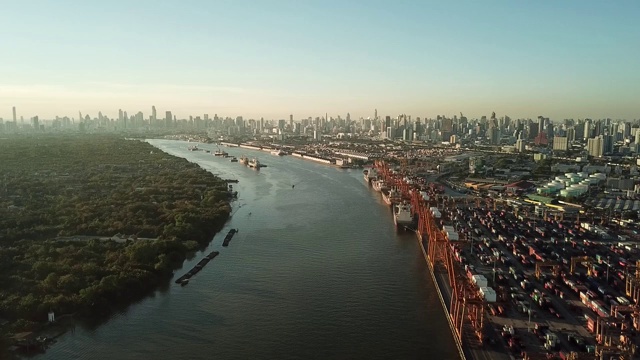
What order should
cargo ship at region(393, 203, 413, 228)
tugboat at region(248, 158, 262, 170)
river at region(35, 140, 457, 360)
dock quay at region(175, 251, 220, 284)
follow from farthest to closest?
1. tugboat at region(248, 158, 262, 170)
2. cargo ship at region(393, 203, 413, 228)
3. dock quay at region(175, 251, 220, 284)
4. river at region(35, 140, 457, 360)

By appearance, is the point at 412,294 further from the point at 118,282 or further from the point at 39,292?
the point at 39,292

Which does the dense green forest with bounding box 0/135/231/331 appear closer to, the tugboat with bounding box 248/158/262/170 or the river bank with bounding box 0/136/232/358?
the river bank with bounding box 0/136/232/358

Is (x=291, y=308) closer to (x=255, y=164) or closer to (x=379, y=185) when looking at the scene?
(x=379, y=185)

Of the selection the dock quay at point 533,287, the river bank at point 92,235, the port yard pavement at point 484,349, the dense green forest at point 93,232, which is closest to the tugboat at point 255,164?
the dense green forest at point 93,232

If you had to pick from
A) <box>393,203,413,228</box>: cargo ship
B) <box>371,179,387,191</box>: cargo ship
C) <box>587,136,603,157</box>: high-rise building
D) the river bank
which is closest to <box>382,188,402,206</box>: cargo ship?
<box>371,179,387,191</box>: cargo ship

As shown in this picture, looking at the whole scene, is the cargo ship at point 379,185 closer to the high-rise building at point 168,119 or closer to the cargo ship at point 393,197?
the cargo ship at point 393,197

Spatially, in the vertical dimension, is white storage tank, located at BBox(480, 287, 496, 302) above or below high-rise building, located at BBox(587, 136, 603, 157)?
below
